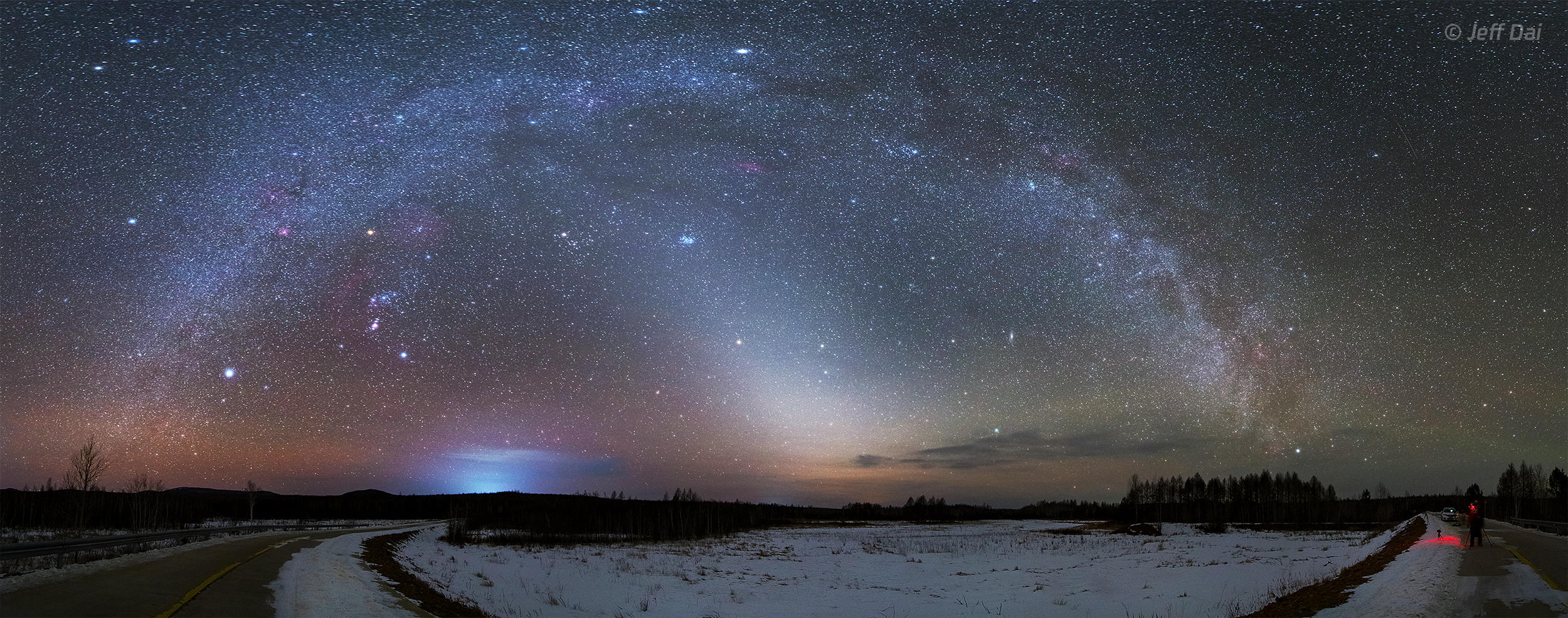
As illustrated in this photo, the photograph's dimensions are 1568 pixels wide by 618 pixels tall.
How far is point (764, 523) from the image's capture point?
13362cm

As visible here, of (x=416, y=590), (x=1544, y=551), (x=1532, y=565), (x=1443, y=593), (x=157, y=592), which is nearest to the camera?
(x=157, y=592)

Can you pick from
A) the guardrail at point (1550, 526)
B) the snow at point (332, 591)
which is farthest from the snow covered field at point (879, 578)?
the guardrail at point (1550, 526)

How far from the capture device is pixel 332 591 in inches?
738

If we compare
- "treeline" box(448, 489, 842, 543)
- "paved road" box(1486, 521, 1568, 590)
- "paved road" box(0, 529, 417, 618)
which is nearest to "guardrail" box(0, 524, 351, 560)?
"paved road" box(0, 529, 417, 618)

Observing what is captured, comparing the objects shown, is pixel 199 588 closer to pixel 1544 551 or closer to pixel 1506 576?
pixel 1506 576

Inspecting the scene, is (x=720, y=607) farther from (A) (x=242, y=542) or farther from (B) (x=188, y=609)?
(A) (x=242, y=542)

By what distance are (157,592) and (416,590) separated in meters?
6.36

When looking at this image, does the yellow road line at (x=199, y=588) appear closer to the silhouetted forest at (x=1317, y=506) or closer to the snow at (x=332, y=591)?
the snow at (x=332, y=591)

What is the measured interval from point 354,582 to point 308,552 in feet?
38.1

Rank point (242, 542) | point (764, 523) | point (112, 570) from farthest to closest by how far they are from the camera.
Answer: point (764, 523) → point (242, 542) → point (112, 570)

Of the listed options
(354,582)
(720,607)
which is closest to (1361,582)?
(720,607)

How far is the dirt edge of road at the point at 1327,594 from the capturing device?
1753 centimetres

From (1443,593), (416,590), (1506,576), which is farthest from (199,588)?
(1506,576)

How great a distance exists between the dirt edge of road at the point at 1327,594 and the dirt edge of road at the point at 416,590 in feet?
62.7
